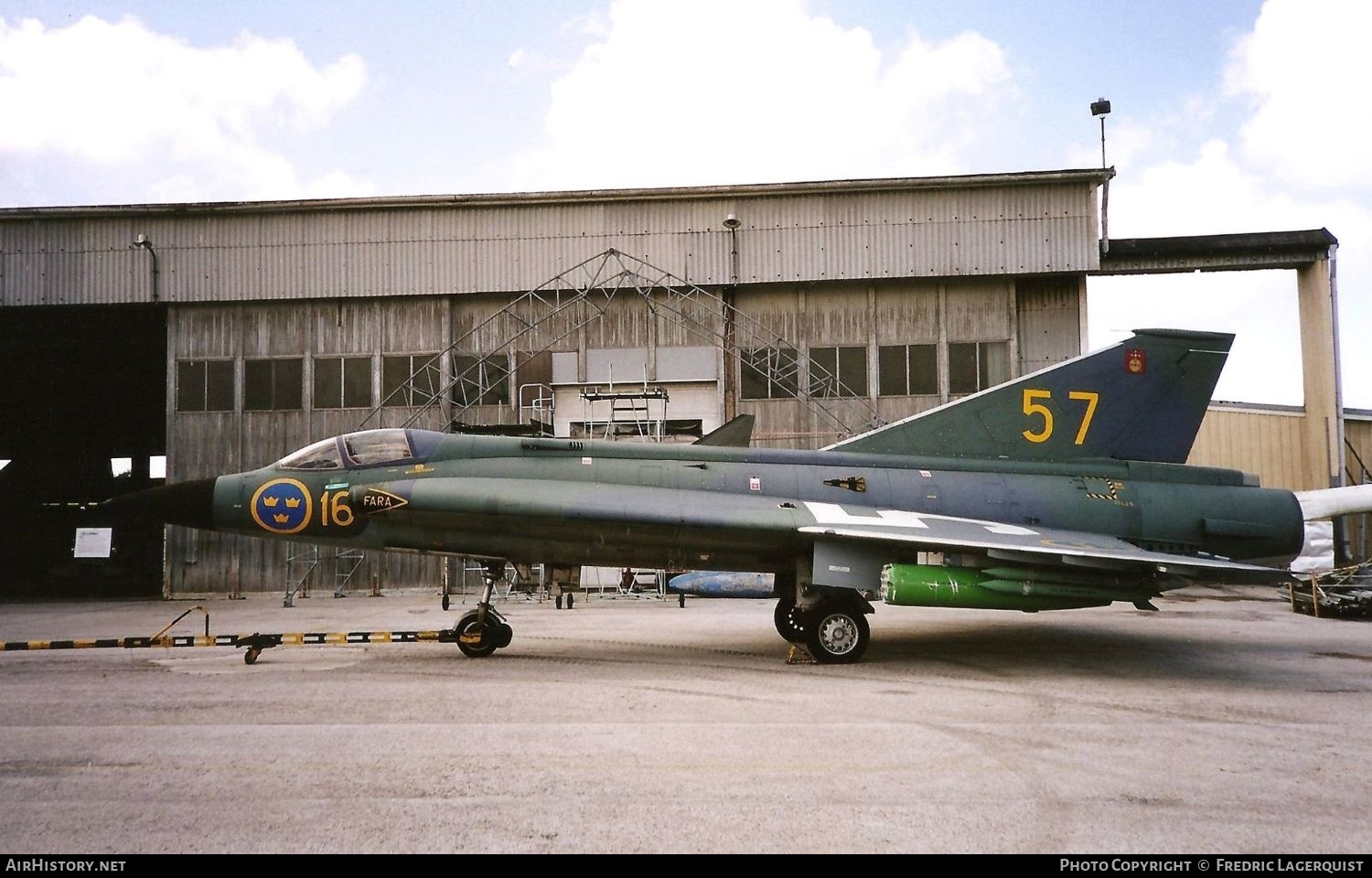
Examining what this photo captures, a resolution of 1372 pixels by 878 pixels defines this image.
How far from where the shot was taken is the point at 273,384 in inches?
851

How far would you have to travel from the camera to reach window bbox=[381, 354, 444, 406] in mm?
21250

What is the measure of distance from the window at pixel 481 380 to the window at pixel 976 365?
11109 millimetres

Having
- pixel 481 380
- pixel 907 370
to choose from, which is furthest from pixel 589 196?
pixel 907 370

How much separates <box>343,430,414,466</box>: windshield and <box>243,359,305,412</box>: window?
12.2m

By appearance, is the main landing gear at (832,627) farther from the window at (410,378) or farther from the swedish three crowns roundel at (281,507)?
the window at (410,378)

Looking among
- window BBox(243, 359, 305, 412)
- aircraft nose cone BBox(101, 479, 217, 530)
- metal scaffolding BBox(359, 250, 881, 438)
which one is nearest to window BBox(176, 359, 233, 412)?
window BBox(243, 359, 305, 412)

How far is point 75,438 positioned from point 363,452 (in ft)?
91.2

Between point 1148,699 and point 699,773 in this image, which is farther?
point 1148,699

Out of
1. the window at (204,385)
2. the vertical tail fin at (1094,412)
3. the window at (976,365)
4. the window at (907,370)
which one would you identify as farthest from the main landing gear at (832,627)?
the window at (204,385)

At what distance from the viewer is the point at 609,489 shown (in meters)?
10.3

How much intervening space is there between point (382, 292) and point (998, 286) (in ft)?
50.8

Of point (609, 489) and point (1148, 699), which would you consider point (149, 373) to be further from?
point (1148, 699)

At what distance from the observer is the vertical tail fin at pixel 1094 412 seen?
1140 centimetres
